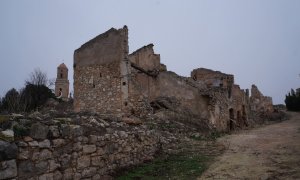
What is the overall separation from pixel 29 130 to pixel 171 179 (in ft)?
11.5

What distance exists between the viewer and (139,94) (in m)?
14.4

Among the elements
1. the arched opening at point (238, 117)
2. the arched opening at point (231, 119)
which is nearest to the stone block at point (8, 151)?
the arched opening at point (231, 119)

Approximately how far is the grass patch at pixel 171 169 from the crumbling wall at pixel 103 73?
5.81 metres

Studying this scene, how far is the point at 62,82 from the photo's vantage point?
51812 millimetres

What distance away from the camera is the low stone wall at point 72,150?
4743mm

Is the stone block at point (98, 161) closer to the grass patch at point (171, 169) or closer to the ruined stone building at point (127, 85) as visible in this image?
the grass patch at point (171, 169)

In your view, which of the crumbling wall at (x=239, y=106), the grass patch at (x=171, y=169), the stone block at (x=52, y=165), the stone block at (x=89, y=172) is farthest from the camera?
the crumbling wall at (x=239, y=106)

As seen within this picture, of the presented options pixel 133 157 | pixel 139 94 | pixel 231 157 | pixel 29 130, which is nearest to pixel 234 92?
pixel 139 94

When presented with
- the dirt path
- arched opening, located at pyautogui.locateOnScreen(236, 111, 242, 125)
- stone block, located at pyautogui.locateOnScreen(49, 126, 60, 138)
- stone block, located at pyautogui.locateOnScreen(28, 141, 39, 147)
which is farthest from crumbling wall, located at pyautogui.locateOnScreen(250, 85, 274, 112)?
stone block, located at pyautogui.locateOnScreen(28, 141, 39, 147)

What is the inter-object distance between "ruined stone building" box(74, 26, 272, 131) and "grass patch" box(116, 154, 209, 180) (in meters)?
5.17

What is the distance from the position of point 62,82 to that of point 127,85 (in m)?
40.0

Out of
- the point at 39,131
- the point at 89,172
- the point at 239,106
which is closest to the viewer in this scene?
the point at 39,131

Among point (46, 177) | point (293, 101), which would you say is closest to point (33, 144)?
point (46, 177)

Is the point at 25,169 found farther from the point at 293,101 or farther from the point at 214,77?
the point at 293,101
